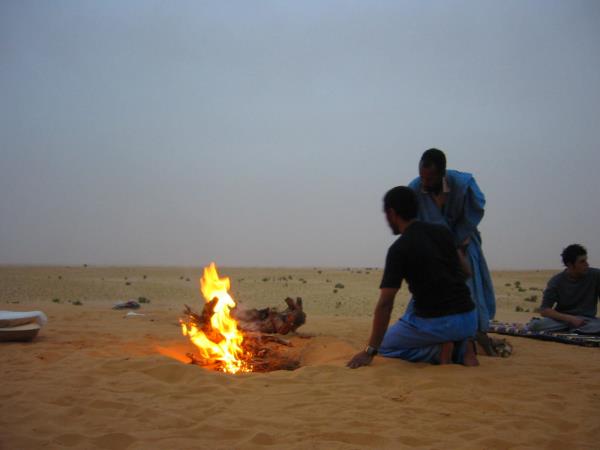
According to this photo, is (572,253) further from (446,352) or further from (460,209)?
(446,352)

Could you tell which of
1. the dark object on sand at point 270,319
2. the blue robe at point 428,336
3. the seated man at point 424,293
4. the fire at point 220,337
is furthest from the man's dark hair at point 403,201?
the dark object on sand at point 270,319

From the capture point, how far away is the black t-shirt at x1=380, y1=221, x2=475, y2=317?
176 inches

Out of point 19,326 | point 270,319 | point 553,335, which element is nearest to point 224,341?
point 270,319

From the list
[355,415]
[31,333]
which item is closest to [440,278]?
[355,415]

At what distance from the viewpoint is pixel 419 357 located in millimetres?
4953

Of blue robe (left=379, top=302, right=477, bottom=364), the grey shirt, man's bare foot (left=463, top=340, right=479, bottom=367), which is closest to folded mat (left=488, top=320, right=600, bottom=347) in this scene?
the grey shirt

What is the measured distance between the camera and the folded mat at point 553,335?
274 inches

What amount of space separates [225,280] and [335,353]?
1636 millimetres

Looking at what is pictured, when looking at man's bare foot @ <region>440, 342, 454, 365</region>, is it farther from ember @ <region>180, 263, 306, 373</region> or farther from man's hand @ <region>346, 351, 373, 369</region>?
ember @ <region>180, 263, 306, 373</region>

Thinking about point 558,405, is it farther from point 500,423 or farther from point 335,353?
point 335,353

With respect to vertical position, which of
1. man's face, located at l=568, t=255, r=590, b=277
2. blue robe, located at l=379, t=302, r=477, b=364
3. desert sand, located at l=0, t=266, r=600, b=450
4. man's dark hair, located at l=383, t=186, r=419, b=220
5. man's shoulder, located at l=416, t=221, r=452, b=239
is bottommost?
desert sand, located at l=0, t=266, r=600, b=450

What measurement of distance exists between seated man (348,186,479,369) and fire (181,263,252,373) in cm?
151

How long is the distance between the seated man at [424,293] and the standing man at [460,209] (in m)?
0.79

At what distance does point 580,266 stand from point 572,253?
0.66ft
